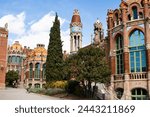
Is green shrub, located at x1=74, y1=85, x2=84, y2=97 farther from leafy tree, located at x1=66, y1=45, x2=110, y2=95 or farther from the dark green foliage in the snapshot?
the dark green foliage

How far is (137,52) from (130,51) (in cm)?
94

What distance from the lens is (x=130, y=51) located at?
30062 millimetres

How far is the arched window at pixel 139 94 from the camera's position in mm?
27814

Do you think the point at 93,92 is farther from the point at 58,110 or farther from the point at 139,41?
the point at 58,110

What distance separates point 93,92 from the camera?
3011 cm

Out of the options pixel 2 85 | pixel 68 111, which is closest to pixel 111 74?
pixel 68 111

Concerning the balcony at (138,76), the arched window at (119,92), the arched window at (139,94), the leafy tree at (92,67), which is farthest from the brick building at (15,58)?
the arched window at (139,94)

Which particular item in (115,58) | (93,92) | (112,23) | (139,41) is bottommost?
(93,92)

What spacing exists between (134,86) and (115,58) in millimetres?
5305

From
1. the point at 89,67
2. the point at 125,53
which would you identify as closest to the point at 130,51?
the point at 125,53

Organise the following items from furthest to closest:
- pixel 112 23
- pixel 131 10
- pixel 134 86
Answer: pixel 112 23
pixel 131 10
pixel 134 86

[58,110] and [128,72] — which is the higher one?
[128,72]

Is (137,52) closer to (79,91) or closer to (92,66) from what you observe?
(92,66)

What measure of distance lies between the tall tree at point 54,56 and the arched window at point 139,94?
14807 millimetres
